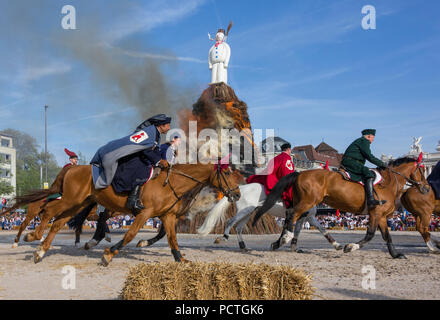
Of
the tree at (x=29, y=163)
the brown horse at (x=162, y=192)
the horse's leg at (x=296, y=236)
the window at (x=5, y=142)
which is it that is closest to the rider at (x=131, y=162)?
the brown horse at (x=162, y=192)

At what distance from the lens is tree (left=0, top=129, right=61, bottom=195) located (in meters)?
89.9

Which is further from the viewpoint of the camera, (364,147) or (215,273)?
(364,147)

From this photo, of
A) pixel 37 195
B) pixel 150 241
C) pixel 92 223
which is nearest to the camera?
pixel 37 195

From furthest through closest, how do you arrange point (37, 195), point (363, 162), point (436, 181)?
point (436, 181), point (363, 162), point (37, 195)

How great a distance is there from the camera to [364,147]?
9945 mm

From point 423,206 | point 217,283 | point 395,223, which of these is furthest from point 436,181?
point 395,223

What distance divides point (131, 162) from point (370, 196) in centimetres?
531

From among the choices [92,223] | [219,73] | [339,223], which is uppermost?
[219,73]

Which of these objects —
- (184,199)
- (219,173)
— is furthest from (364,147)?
(184,199)

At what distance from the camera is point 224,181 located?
8.79 metres

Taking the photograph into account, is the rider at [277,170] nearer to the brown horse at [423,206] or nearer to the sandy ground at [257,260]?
the sandy ground at [257,260]

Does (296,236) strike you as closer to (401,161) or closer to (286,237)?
(286,237)
